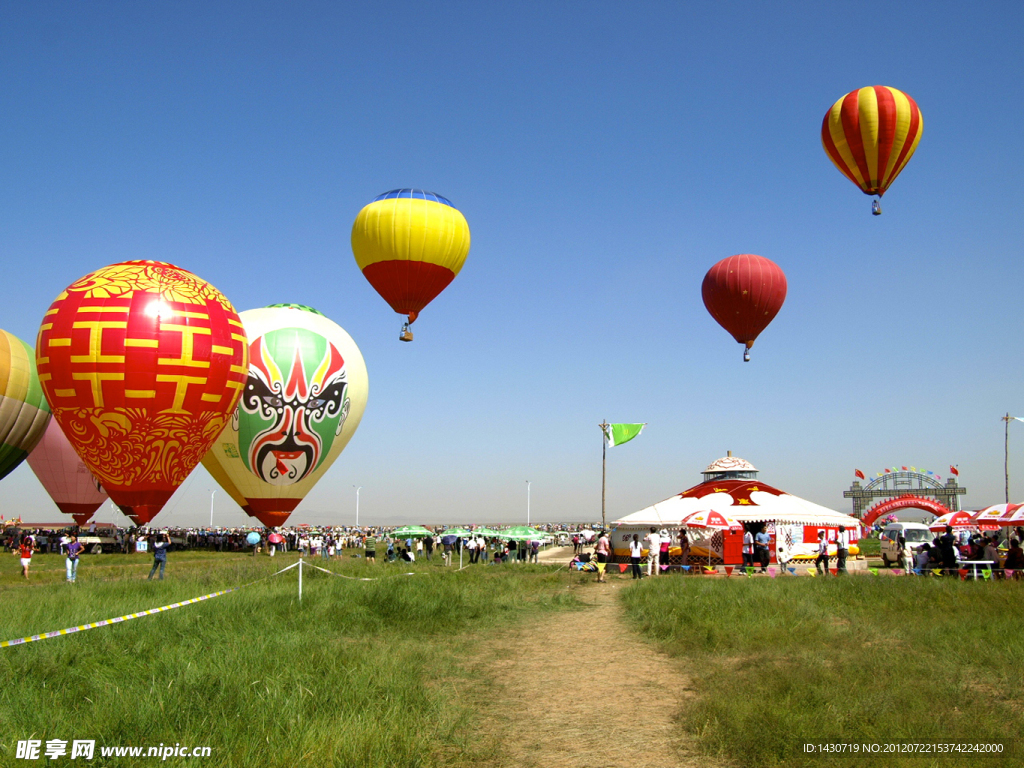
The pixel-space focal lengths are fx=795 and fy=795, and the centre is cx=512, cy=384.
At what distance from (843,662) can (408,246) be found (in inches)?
799

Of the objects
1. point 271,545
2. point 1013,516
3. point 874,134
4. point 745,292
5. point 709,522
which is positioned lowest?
point 271,545

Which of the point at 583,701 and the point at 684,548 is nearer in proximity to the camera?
the point at 583,701

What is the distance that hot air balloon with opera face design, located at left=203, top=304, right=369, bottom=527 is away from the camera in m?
28.2

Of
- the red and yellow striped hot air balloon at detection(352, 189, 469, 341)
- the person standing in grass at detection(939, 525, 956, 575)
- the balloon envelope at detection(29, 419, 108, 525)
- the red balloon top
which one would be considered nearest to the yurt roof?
the red balloon top

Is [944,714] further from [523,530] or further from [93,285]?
[523,530]

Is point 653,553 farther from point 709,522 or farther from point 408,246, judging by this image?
point 408,246

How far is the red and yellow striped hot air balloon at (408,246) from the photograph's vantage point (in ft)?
88.3

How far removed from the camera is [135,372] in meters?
21.5

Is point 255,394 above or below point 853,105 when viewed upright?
below

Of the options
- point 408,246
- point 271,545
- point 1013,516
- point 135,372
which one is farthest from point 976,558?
point 271,545

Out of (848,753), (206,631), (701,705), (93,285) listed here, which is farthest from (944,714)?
(93,285)

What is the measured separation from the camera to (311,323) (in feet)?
100

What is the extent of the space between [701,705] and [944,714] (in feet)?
7.54

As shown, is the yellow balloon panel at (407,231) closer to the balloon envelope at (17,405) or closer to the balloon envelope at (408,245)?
the balloon envelope at (408,245)
